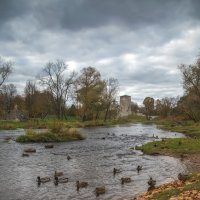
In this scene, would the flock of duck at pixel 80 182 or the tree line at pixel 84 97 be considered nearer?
the flock of duck at pixel 80 182

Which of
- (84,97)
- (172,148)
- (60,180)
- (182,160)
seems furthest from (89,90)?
(60,180)

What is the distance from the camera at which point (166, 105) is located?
434 feet

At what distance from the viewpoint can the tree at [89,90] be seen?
9500 centimetres

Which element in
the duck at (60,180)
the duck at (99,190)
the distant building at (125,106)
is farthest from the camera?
the distant building at (125,106)

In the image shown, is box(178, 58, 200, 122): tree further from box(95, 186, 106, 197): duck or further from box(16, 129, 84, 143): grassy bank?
box(95, 186, 106, 197): duck

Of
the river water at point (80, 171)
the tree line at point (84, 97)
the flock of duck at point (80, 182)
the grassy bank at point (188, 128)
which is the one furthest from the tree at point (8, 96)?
the flock of duck at point (80, 182)

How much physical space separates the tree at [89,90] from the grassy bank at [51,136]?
4464 centimetres

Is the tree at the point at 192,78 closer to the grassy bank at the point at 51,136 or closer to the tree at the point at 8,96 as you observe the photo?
the grassy bank at the point at 51,136

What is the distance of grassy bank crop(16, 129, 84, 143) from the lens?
4562cm

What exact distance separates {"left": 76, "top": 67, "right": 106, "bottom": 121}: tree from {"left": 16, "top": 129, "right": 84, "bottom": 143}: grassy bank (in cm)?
4464

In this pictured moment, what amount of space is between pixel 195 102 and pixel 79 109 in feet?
108

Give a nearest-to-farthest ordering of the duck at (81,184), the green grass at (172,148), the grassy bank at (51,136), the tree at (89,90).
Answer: the duck at (81,184), the green grass at (172,148), the grassy bank at (51,136), the tree at (89,90)

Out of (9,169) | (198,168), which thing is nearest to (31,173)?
(9,169)

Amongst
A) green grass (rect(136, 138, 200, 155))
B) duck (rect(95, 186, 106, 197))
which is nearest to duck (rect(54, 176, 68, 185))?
duck (rect(95, 186, 106, 197))
